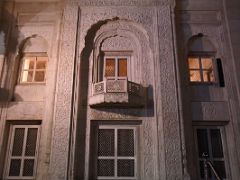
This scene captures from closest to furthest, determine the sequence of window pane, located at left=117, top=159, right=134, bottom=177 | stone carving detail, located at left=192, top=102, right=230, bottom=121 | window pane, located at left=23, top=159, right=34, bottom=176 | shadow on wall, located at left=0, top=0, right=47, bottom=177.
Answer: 1. window pane, located at left=117, top=159, right=134, bottom=177
2. window pane, located at left=23, top=159, right=34, bottom=176
3. stone carving detail, located at left=192, top=102, right=230, bottom=121
4. shadow on wall, located at left=0, top=0, right=47, bottom=177

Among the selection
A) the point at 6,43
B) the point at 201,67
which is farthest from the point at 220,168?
the point at 6,43

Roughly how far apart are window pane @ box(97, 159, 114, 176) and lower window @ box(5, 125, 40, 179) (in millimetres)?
2009

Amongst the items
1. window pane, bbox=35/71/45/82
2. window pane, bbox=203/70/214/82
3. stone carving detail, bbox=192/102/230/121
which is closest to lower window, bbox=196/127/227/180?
stone carving detail, bbox=192/102/230/121

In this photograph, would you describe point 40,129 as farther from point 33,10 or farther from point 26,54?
point 33,10

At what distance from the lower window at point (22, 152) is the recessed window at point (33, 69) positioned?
1675 millimetres

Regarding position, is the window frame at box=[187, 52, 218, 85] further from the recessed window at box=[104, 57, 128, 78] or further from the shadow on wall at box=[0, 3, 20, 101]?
the shadow on wall at box=[0, 3, 20, 101]

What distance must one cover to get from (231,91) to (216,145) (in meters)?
1.89

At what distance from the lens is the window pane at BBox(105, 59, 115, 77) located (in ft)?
29.9

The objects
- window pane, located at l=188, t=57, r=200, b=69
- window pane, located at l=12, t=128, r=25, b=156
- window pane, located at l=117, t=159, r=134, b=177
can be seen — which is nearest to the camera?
window pane, located at l=117, t=159, r=134, b=177

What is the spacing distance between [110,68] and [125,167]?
3333mm

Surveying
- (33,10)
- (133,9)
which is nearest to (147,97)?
(133,9)

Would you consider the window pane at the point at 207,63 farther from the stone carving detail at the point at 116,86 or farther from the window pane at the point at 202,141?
the stone carving detail at the point at 116,86

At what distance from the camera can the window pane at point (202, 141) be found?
8.50 meters

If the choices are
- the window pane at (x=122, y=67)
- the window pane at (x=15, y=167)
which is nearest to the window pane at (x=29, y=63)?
the window pane at (x=122, y=67)
